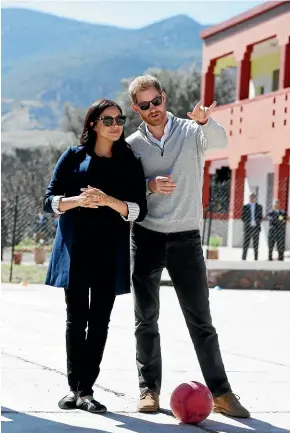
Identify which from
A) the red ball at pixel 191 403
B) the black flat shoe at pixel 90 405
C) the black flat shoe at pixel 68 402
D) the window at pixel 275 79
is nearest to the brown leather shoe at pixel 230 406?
the red ball at pixel 191 403

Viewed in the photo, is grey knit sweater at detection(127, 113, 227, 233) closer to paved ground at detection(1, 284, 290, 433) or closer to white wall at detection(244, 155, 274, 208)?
paved ground at detection(1, 284, 290, 433)

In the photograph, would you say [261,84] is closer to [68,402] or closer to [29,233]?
[29,233]

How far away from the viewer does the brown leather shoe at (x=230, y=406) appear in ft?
19.9

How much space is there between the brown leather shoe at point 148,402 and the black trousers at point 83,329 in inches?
12.0

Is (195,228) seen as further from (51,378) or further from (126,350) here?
(126,350)

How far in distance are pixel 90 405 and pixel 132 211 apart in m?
1.14

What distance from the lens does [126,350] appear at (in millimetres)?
9180

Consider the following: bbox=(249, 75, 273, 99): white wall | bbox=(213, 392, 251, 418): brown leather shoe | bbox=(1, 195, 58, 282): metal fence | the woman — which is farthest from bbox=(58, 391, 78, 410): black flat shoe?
bbox=(249, 75, 273, 99): white wall

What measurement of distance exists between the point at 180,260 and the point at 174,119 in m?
0.85

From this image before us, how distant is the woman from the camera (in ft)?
19.9

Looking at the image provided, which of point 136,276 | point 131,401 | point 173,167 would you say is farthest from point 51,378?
point 173,167

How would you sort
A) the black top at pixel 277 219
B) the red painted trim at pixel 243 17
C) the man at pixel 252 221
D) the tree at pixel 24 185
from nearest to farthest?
the black top at pixel 277 219 → the man at pixel 252 221 → the tree at pixel 24 185 → the red painted trim at pixel 243 17

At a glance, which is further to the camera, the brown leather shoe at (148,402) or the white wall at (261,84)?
the white wall at (261,84)

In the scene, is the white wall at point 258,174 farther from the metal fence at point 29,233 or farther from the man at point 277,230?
the man at point 277,230
